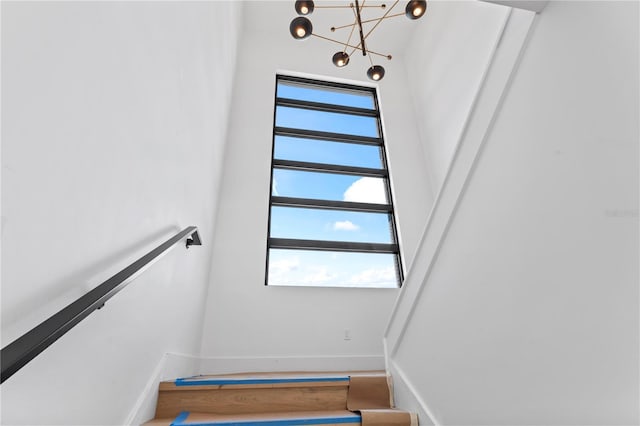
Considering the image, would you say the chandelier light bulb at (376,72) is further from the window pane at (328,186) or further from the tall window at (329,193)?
the window pane at (328,186)

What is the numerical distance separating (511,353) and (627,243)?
0.60m

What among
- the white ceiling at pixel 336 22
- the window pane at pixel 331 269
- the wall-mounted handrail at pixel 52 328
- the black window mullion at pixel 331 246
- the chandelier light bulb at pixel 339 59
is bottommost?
the wall-mounted handrail at pixel 52 328

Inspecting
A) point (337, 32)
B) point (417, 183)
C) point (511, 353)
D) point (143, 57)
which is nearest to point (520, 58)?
point (511, 353)

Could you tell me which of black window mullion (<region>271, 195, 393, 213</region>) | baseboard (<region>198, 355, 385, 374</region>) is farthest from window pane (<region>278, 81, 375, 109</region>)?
baseboard (<region>198, 355, 385, 374</region>)

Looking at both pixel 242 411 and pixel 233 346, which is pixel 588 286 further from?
pixel 233 346

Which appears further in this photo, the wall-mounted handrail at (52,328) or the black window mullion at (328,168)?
the black window mullion at (328,168)

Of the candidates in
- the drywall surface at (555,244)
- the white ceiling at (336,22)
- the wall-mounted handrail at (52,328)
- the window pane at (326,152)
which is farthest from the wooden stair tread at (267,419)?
the white ceiling at (336,22)

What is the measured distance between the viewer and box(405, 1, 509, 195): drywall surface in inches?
135

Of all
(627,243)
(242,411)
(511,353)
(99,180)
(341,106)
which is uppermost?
(341,106)

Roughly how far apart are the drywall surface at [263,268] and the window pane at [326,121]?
22 centimetres

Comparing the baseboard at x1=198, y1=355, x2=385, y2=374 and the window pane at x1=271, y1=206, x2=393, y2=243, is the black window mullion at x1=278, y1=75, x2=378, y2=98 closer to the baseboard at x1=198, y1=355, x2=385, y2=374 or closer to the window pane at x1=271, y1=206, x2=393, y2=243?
the window pane at x1=271, y1=206, x2=393, y2=243

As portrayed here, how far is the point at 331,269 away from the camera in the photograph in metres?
3.51

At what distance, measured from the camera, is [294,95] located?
459 centimetres

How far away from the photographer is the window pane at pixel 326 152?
4.11 m
